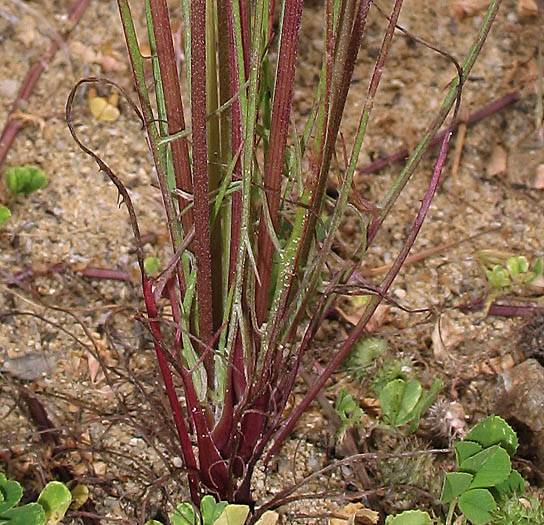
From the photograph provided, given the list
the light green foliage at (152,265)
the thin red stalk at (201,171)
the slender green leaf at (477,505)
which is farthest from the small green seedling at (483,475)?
the light green foliage at (152,265)

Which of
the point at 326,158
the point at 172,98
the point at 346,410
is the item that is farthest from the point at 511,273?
the point at 172,98

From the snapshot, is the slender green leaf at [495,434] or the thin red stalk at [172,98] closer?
the thin red stalk at [172,98]

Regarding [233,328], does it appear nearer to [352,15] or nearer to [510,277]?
[352,15]

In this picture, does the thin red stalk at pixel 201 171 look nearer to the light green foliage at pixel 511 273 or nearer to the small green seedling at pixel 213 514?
the small green seedling at pixel 213 514

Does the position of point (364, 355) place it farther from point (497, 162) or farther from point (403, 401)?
point (497, 162)

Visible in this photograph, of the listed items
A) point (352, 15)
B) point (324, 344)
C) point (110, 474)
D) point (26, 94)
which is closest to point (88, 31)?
point (26, 94)
